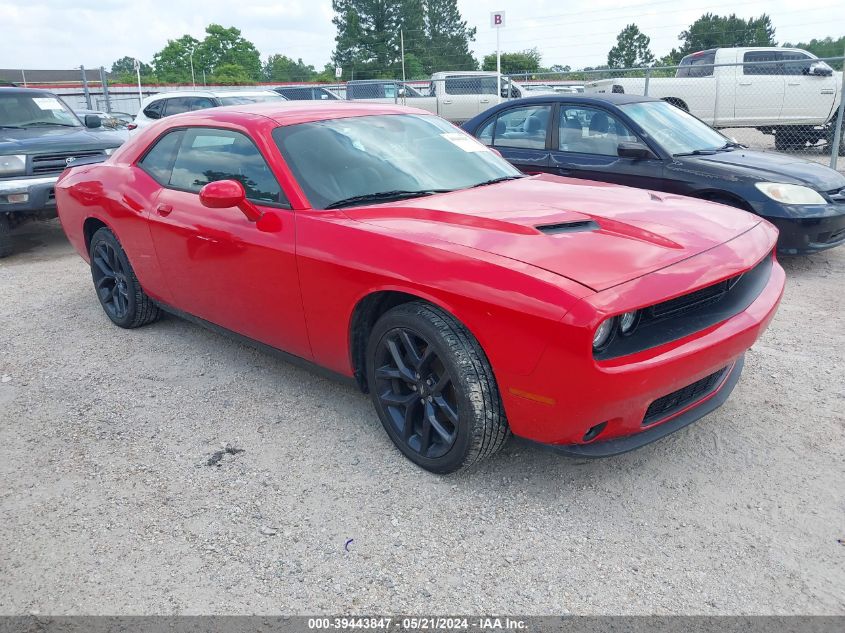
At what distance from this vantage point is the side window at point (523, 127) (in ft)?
21.5

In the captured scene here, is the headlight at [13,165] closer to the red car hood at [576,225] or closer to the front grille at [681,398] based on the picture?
the red car hood at [576,225]

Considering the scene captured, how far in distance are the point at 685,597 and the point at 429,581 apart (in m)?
0.84

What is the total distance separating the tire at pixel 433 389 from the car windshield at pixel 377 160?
2.54 feet

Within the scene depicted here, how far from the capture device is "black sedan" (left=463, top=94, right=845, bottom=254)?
214 inches

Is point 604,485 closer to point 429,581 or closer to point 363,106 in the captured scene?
point 429,581

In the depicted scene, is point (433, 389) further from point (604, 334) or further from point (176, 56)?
point (176, 56)

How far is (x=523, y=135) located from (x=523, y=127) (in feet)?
0.27

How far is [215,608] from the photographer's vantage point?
87.7 inches

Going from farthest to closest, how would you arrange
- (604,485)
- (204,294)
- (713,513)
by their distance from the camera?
1. (204,294)
2. (604,485)
3. (713,513)

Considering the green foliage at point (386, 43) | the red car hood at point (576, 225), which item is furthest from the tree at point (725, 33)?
the red car hood at point (576, 225)

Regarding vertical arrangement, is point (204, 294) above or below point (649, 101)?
below

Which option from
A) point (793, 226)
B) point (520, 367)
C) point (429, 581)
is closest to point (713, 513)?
point (520, 367)

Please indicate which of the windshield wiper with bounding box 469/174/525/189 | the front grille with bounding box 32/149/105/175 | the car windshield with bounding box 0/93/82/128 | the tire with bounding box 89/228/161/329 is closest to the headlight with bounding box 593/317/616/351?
the windshield wiper with bounding box 469/174/525/189

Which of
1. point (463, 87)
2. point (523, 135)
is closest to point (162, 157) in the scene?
point (523, 135)
